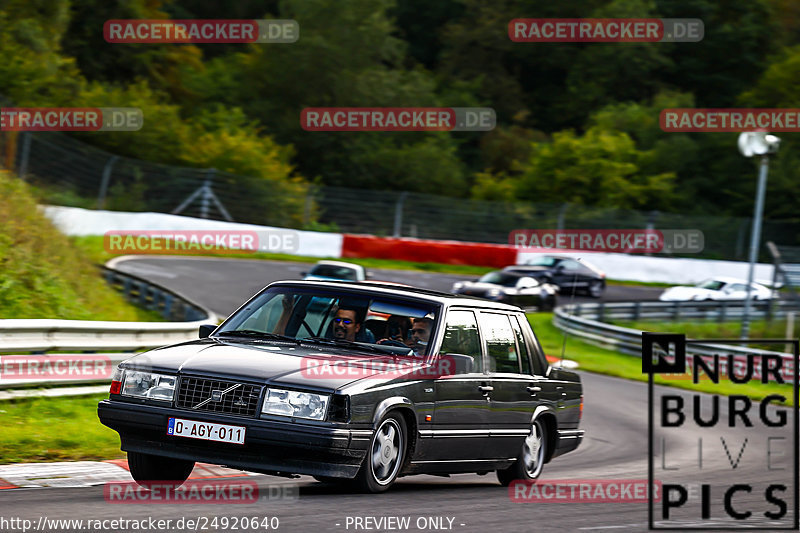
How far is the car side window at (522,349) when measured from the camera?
9281 millimetres

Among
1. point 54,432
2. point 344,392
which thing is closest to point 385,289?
point 344,392

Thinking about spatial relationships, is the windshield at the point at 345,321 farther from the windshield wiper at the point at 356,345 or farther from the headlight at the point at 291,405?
the headlight at the point at 291,405

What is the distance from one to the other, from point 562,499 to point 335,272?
619 inches

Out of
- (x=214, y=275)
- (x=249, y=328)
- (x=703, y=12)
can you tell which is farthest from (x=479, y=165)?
(x=249, y=328)

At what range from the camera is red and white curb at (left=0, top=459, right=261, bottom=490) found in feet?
23.6

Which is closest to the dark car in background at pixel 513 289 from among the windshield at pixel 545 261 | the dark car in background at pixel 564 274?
the dark car in background at pixel 564 274

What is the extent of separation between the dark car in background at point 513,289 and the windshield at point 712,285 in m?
6.22

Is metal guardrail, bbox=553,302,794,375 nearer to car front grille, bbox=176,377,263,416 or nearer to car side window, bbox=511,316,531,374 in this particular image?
car side window, bbox=511,316,531,374

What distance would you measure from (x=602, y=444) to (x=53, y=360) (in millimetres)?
6480

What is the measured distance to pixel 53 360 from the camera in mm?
10570

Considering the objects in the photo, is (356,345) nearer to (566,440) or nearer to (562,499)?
(562,499)

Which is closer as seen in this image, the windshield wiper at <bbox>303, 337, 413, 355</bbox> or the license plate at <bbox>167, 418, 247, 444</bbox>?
the license plate at <bbox>167, 418, 247, 444</bbox>

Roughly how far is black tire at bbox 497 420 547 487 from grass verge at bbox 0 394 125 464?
3022 mm

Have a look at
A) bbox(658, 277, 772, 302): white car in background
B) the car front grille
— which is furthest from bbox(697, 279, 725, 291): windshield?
the car front grille
